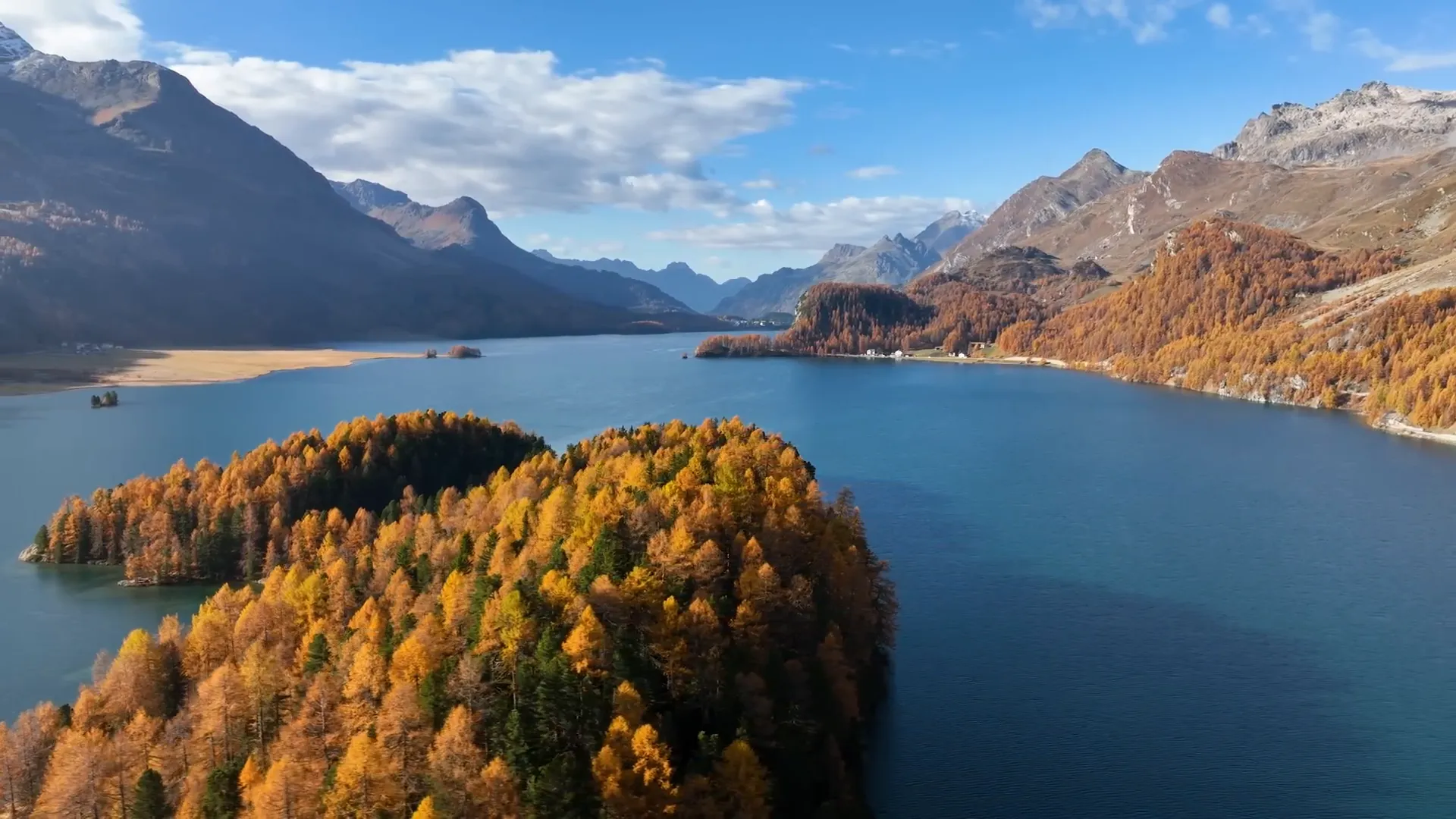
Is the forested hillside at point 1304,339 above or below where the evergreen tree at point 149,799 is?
above

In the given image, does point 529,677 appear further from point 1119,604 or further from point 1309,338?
point 1309,338

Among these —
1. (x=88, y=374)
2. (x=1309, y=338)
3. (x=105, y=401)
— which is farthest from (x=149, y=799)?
(x=88, y=374)

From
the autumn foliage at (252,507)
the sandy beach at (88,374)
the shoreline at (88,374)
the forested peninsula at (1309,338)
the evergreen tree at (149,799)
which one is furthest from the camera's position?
the sandy beach at (88,374)

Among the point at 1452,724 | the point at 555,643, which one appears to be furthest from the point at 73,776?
the point at 1452,724

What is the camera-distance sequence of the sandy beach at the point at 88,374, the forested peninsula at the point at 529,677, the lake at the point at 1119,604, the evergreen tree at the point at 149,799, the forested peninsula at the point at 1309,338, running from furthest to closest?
the sandy beach at the point at 88,374, the forested peninsula at the point at 1309,338, the lake at the point at 1119,604, the evergreen tree at the point at 149,799, the forested peninsula at the point at 529,677

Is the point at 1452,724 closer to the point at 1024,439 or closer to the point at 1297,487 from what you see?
the point at 1297,487

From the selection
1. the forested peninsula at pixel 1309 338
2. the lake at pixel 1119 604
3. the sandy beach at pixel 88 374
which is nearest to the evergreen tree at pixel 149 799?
the lake at pixel 1119 604

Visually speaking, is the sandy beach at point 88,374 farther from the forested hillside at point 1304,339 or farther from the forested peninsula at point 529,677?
the forested hillside at point 1304,339
